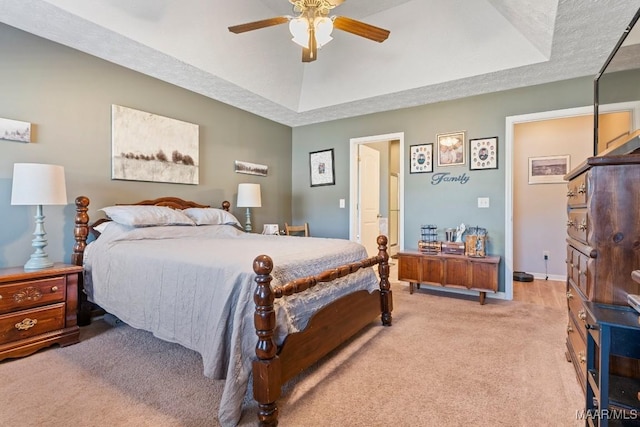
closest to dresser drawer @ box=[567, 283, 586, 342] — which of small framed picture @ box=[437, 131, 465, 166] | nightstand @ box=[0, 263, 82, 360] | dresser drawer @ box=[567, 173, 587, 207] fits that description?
dresser drawer @ box=[567, 173, 587, 207]

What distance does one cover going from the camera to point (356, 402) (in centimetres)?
169

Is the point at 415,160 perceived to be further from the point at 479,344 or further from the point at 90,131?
the point at 90,131

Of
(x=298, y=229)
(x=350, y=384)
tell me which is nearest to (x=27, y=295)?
(x=350, y=384)

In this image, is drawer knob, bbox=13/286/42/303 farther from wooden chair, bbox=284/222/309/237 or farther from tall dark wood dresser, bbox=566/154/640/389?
tall dark wood dresser, bbox=566/154/640/389

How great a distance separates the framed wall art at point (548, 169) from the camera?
457 cm

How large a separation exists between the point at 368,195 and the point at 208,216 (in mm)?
2723

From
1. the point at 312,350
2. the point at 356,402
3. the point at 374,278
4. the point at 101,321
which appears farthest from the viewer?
the point at 101,321

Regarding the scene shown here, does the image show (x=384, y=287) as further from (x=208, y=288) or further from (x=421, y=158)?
(x=421, y=158)

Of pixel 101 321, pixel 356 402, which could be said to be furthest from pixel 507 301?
pixel 101 321

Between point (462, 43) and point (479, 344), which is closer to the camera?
point (479, 344)

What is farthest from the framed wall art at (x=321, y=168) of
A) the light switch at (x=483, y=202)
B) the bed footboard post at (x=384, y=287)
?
the bed footboard post at (x=384, y=287)

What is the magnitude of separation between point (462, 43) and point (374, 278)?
2.66 metres

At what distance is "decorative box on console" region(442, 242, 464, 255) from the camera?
3.76 m

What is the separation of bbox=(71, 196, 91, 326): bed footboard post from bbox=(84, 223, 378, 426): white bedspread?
85mm
